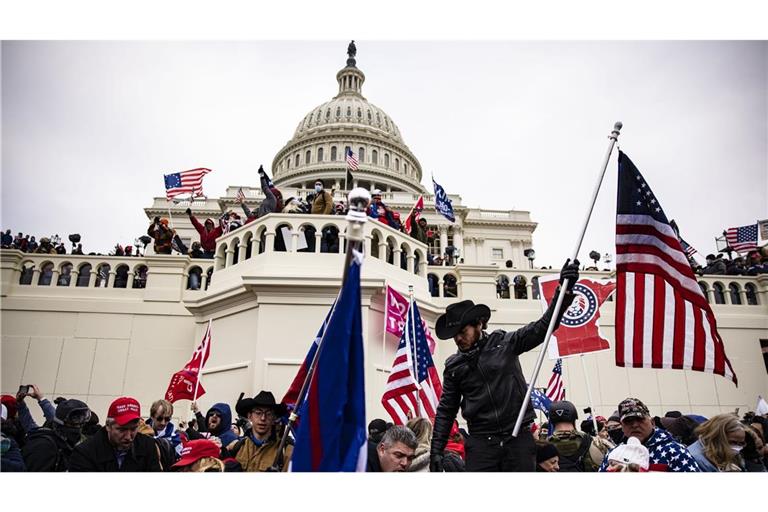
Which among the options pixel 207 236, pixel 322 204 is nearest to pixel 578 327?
pixel 322 204

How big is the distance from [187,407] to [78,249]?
18.7ft

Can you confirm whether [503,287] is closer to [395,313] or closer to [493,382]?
[395,313]

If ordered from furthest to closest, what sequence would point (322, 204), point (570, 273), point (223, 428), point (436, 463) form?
1. point (322, 204)
2. point (223, 428)
3. point (436, 463)
4. point (570, 273)

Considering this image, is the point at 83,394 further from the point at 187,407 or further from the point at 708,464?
the point at 708,464

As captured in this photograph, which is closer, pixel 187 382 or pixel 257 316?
pixel 187 382

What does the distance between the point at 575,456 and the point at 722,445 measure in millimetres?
1132

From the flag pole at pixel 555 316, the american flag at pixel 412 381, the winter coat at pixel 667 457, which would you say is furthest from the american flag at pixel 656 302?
the american flag at pixel 412 381

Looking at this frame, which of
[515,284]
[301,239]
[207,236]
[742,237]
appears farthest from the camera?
[742,237]

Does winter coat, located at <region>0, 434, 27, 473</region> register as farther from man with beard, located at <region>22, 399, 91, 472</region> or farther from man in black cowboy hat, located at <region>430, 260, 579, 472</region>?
man in black cowboy hat, located at <region>430, 260, 579, 472</region>

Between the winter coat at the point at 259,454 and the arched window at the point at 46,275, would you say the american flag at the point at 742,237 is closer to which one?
the winter coat at the point at 259,454

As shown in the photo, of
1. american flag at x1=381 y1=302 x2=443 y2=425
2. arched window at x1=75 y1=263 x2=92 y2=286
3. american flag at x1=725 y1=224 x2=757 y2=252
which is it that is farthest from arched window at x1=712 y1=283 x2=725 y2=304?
arched window at x1=75 y1=263 x2=92 y2=286

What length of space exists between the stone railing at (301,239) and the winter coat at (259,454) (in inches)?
223

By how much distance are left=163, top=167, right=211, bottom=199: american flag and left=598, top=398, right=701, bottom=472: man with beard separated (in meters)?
17.5

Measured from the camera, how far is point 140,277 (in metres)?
11.6
